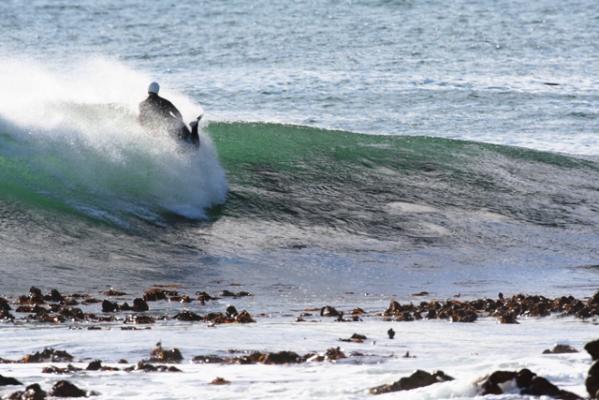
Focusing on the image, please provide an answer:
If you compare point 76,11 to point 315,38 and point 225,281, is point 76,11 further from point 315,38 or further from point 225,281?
point 225,281

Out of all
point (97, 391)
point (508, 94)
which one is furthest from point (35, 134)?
point (508, 94)

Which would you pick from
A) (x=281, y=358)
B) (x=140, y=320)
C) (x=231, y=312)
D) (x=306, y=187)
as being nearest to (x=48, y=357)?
(x=281, y=358)

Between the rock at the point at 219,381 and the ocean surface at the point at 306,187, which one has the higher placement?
the ocean surface at the point at 306,187

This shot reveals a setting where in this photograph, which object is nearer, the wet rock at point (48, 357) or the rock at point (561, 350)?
the rock at point (561, 350)

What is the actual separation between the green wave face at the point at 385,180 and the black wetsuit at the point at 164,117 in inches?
44.7

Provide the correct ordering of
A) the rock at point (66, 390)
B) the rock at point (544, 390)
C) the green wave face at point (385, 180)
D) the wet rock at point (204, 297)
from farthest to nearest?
the green wave face at point (385, 180)
the wet rock at point (204, 297)
the rock at point (66, 390)
the rock at point (544, 390)

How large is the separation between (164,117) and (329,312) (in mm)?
7697

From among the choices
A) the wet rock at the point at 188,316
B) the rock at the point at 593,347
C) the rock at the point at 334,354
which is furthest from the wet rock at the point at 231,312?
the rock at the point at 593,347

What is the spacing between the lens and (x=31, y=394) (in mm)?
7590

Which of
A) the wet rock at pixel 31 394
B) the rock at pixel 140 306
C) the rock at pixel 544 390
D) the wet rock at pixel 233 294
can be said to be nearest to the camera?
the rock at pixel 544 390

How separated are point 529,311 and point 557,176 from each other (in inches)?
422

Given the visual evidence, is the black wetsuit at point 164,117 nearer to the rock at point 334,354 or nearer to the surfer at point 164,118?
the surfer at point 164,118

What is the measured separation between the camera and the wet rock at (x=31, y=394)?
7.57 m

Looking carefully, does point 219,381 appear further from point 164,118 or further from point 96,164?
point 164,118
